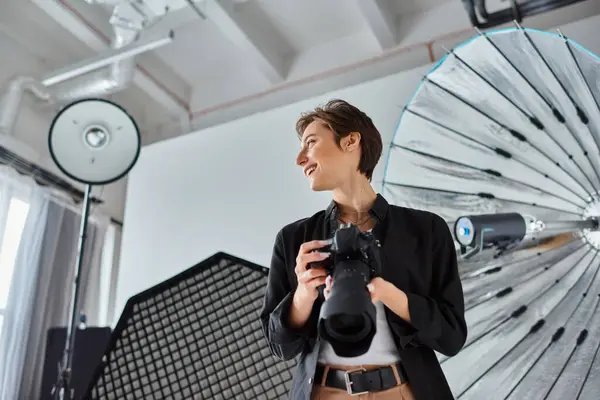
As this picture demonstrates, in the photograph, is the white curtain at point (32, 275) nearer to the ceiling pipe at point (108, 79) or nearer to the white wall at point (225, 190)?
the white wall at point (225, 190)

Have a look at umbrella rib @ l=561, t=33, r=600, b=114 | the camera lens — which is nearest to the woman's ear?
the camera lens

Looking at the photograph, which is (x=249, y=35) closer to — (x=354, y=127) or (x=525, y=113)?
(x=525, y=113)

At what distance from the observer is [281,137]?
7.87 ft

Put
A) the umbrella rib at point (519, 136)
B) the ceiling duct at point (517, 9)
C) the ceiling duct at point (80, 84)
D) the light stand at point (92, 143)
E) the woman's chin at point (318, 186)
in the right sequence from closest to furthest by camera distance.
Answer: the woman's chin at point (318, 186) → the umbrella rib at point (519, 136) → the ceiling duct at point (517, 9) → the light stand at point (92, 143) → the ceiling duct at point (80, 84)


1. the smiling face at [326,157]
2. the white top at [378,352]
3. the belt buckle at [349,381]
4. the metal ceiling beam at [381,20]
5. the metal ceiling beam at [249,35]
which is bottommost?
the belt buckle at [349,381]

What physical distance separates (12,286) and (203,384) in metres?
1.32

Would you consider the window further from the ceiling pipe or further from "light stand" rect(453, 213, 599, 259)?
"light stand" rect(453, 213, 599, 259)

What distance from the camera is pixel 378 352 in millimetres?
626

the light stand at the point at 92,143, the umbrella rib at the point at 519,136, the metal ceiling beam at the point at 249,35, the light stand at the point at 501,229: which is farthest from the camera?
the metal ceiling beam at the point at 249,35

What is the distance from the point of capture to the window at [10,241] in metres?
2.29

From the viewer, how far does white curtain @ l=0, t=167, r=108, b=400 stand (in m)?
2.22

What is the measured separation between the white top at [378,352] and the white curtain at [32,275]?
204 cm

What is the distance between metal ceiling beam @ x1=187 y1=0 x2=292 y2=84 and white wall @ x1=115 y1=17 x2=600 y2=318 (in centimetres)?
41

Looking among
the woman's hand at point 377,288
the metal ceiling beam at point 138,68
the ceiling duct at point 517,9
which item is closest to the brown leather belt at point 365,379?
the woman's hand at point 377,288
